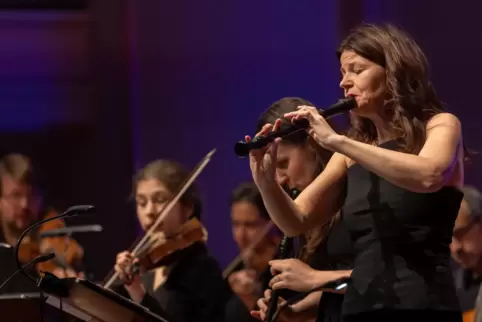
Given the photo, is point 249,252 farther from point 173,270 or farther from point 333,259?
point 333,259

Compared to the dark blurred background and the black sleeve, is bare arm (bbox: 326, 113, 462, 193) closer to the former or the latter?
the black sleeve

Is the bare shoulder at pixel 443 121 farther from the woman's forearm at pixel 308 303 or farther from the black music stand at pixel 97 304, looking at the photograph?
the black music stand at pixel 97 304

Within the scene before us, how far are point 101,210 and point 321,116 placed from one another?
3385 millimetres

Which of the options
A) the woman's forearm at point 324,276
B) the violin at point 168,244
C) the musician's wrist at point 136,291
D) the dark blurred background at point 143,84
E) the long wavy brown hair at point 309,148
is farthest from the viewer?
the dark blurred background at point 143,84

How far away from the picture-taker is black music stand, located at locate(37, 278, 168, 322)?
254 centimetres

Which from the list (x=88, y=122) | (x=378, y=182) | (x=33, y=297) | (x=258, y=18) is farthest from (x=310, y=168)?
(x=88, y=122)

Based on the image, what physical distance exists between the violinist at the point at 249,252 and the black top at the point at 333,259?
83 cm

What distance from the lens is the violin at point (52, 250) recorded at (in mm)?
4102

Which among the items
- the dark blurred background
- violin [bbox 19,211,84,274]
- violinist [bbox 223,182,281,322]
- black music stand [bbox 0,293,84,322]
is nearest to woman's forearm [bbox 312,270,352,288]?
black music stand [bbox 0,293,84,322]

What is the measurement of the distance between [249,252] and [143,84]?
2.10 metres

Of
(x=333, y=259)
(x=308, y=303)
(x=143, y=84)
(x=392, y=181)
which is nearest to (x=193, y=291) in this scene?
(x=308, y=303)

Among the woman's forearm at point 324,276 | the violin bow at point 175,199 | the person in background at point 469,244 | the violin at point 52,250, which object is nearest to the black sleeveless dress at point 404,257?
the woman's forearm at point 324,276

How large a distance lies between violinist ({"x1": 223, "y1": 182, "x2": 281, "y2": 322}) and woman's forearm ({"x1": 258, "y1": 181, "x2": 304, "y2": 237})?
115cm

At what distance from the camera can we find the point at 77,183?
5496mm
